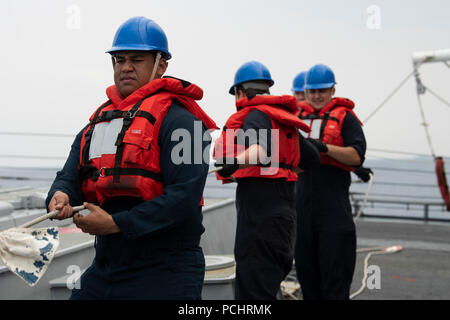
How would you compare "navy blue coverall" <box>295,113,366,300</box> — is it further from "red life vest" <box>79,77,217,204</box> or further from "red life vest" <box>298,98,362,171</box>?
"red life vest" <box>79,77,217,204</box>

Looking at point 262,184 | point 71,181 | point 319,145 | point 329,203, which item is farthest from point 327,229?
point 71,181

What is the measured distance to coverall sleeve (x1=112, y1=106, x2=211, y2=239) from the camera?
1.95 m

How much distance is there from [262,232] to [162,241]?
1.37 meters

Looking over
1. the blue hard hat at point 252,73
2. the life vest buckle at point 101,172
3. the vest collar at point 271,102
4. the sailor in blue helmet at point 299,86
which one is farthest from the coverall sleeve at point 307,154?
the sailor in blue helmet at point 299,86

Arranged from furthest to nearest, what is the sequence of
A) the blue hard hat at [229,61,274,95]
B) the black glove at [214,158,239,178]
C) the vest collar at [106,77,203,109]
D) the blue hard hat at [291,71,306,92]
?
the blue hard hat at [291,71,306,92], the blue hard hat at [229,61,274,95], the black glove at [214,158,239,178], the vest collar at [106,77,203,109]

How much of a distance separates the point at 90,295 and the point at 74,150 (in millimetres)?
656

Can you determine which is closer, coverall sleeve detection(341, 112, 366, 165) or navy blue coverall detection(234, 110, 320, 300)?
navy blue coverall detection(234, 110, 320, 300)

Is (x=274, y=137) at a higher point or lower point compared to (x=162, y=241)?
higher

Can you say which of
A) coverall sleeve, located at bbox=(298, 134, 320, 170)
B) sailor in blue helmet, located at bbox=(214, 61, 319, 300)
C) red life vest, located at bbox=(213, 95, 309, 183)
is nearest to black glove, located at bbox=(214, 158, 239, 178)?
sailor in blue helmet, located at bbox=(214, 61, 319, 300)

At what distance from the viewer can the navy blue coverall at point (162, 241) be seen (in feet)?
6.44

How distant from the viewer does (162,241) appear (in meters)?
2.08

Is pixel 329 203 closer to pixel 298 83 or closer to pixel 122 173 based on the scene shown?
pixel 298 83

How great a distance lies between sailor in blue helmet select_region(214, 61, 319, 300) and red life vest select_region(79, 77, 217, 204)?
105 cm

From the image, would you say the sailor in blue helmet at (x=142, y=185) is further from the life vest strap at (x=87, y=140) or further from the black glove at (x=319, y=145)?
the black glove at (x=319, y=145)
